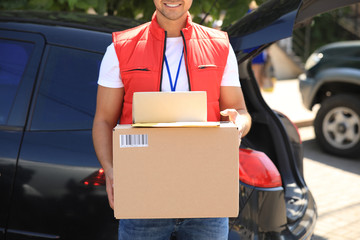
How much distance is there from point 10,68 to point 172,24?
1.15 m


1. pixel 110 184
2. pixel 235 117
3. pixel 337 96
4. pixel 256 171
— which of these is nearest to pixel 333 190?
pixel 337 96

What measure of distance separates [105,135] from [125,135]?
30 cm

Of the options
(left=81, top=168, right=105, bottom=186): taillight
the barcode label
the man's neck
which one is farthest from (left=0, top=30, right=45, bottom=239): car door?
the barcode label

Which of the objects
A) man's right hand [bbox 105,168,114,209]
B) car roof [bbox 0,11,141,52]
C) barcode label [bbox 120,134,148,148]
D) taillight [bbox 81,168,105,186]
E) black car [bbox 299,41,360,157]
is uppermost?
black car [bbox 299,41,360,157]

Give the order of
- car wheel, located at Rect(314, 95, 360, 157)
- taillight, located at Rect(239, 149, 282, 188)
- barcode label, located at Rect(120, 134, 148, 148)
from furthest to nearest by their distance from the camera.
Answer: car wheel, located at Rect(314, 95, 360, 157) → taillight, located at Rect(239, 149, 282, 188) → barcode label, located at Rect(120, 134, 148, 148)

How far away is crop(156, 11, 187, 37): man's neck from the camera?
2.07 m

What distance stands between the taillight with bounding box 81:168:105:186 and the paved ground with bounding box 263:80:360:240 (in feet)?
7.84

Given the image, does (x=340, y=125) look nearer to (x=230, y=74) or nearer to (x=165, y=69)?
(x=230, y=74)

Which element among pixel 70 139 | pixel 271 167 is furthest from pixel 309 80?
pixel 70 139

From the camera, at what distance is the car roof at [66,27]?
2.78 meters

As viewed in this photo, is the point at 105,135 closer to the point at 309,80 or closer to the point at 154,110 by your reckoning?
the point at 154,110

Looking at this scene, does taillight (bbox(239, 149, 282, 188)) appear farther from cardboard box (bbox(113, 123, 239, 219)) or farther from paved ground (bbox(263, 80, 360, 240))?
paved ground (bbox(263, 80, 360, 240))

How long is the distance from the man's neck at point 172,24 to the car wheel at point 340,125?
5.05m

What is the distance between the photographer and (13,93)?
2793mm
